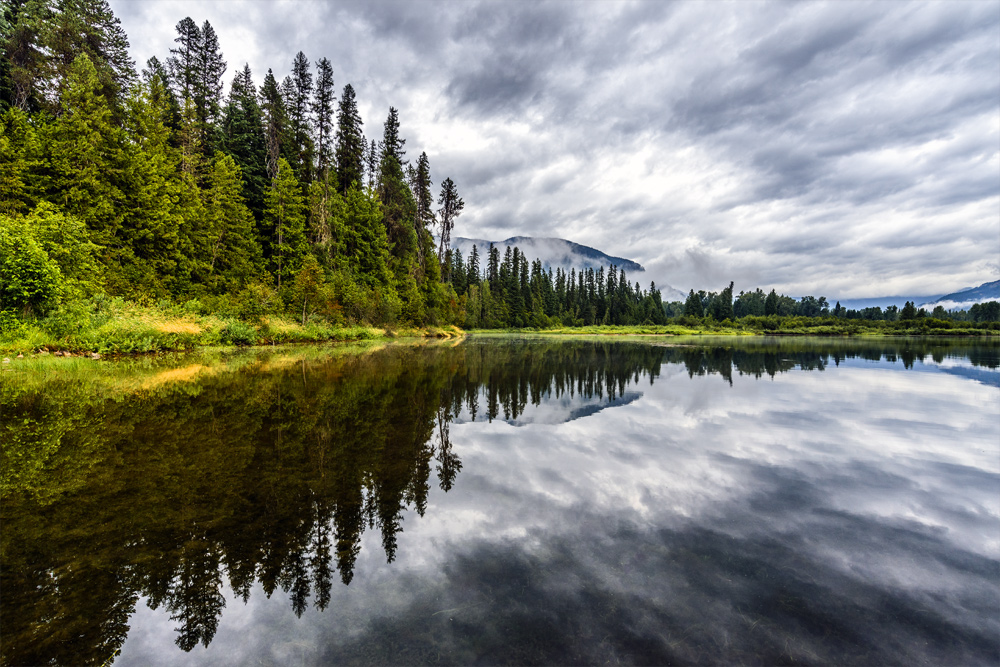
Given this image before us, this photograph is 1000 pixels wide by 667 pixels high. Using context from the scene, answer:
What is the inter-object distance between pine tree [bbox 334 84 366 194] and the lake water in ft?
125

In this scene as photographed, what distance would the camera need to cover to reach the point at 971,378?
14.9 m

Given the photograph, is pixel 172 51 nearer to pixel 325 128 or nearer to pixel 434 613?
pixel 325 128

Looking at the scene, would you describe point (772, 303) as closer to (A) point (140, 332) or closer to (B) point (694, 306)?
(B) point (694, 306)

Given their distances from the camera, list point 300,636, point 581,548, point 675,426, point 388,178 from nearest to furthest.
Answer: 1. point 300,636
2. point 581,548
3. point 675,426
4. point 388,178

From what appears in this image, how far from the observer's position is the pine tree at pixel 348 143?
4050 centimetres

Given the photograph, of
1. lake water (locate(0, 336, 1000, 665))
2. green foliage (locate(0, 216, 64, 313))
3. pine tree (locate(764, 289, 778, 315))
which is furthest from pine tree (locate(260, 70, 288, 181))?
pine tree (locate(764, 289, 778, 315))

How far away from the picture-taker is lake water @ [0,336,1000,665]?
2383 millimetres

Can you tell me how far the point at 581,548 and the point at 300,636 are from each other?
2216 millimetres

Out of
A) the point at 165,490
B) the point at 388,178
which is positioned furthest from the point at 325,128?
the point at 165,490

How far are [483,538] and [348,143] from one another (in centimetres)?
4636

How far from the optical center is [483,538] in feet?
12.1

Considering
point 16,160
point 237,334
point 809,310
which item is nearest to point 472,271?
point 237,334

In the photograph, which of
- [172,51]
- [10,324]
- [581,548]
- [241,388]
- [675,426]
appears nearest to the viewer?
[581,548]

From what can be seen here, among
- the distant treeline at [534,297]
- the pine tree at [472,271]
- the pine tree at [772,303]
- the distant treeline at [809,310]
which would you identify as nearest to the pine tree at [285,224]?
the distant treeline at [534,297]
